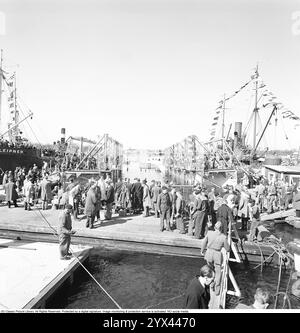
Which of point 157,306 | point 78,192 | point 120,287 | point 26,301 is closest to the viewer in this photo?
point 26,301

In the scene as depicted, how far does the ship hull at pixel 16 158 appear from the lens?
32.8 meters

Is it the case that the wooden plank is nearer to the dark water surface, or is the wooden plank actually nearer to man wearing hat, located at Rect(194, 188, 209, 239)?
the dark water surface

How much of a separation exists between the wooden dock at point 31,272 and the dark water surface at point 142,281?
0.55 meters

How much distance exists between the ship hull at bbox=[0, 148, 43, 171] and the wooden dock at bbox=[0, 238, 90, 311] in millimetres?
25002

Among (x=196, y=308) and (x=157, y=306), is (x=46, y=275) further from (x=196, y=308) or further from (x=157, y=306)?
(x=196, y=308)

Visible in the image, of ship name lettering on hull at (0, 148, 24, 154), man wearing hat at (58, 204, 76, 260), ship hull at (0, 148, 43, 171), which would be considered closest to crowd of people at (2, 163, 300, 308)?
man wearing hat at (58, 204, 76, 260)

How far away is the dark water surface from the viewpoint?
25.4 ft

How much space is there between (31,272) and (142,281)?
3.17m

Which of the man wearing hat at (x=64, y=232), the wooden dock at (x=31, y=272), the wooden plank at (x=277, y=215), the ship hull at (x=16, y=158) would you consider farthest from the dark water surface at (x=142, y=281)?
the ship hull at (x=16, y=158)

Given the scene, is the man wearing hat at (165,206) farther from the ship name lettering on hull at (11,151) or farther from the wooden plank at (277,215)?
the ship name lettering on hull at (11,151)

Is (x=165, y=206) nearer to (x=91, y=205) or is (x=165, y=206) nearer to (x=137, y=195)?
(x=91, y=205)
